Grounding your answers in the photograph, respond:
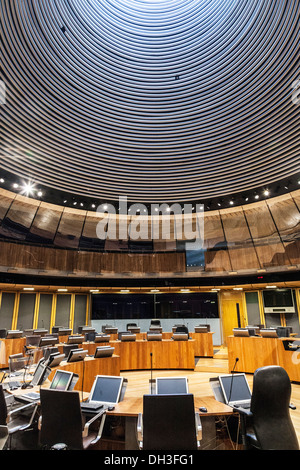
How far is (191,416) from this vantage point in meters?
2.17

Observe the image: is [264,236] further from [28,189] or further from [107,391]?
[107,391]

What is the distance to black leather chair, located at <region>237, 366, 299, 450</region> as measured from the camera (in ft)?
7.47

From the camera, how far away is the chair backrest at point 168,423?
215 cm

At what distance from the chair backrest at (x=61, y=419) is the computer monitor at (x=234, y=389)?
5.37ft

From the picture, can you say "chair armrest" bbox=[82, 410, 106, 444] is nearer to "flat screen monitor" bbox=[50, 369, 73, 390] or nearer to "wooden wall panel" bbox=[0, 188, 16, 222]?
"flat screen monitor" bbox=[50, 369, 73, 390]

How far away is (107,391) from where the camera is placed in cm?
334

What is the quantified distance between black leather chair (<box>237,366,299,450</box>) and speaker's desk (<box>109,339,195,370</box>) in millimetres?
5993

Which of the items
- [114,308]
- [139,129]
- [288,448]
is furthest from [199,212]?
[288,448]

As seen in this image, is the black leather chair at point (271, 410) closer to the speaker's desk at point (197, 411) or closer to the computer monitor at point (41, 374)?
the speaker's desk at point (197, 411)

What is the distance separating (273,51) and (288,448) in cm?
740

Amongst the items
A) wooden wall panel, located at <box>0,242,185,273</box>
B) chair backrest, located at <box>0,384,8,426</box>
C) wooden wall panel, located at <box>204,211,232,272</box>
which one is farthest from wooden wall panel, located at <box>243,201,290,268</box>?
chair backrest, located at <box>0,384,8,426</box>
